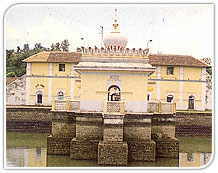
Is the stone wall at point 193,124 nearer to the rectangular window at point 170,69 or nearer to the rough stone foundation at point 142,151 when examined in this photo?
the rectangular window at point 170,69

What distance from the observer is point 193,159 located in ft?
27.2

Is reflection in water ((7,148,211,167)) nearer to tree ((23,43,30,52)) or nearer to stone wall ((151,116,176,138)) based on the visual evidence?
stone wall ((151,116,176,138))

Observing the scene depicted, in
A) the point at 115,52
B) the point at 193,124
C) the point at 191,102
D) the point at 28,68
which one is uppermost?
the point at 28,68

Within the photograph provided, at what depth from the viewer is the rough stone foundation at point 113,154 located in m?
7.37

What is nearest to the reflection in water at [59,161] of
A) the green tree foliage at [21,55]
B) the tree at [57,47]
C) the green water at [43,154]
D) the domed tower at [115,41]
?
the green water at [43,154]

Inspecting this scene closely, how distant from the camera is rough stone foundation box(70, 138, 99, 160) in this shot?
25.6ft

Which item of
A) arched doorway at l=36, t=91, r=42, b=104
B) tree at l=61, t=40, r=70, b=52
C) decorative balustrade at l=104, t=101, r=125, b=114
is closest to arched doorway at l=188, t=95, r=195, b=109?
tree at l=61, t=40, r=70, b=52

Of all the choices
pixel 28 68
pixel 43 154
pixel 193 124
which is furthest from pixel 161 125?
pixel 28 68

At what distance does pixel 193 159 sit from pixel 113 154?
1.60 metres

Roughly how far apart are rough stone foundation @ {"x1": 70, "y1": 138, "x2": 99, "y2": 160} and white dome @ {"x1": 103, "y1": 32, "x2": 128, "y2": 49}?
59.0 inches

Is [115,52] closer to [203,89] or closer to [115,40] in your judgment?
[115,40]

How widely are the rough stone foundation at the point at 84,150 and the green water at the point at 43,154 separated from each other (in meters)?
0.11

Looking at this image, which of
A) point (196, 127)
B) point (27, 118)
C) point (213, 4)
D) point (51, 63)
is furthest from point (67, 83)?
point (213, 4)

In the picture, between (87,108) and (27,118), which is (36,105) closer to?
(27,118)
